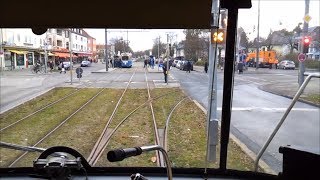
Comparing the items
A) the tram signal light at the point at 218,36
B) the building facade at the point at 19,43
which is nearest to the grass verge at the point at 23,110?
the building facade at the point at 19,43

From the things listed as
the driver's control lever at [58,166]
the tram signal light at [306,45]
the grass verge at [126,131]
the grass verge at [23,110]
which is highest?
the tram signal light at [306,45]

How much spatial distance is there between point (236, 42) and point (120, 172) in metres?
1.19

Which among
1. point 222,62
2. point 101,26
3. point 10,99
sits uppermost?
point 101,26

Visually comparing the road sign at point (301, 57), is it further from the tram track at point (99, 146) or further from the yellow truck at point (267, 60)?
the yellow truck at point (267, 60)

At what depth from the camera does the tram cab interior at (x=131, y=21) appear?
2.44m

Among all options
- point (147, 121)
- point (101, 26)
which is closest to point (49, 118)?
point (147, 121)

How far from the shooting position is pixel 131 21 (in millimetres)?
2662

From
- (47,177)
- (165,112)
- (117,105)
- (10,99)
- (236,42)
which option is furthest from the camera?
(10,99)

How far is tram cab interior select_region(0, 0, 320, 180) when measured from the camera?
2441 millimetres

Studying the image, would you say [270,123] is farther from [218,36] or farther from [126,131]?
[218,36]

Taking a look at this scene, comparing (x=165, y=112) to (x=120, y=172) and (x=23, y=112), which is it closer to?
(x=23, y=112)

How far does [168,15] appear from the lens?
2.58m

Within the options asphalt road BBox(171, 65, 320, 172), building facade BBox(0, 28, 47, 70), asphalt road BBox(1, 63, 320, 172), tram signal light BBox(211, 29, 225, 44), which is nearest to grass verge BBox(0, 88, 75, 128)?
asphalt road BBox(1, 63, 320, 172)

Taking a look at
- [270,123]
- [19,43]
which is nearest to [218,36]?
[19,43]
